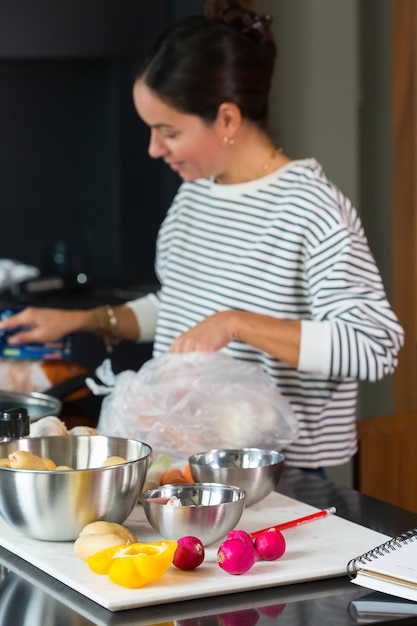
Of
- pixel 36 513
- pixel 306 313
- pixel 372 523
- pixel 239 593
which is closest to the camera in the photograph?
pixel 239 593

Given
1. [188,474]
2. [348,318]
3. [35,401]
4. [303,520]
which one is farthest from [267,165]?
[303,520]

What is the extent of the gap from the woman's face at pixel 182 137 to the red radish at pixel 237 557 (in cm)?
111

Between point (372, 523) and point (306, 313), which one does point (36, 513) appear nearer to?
point (372, 523)

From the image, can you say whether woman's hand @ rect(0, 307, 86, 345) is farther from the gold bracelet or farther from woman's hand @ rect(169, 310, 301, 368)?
woman's hand @ rect(169, 310, 301, 368)

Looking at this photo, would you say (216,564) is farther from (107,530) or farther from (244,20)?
(244,20)

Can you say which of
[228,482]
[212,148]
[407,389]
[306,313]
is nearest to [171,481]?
[228,482]

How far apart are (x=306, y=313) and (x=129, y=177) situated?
226 centimetres

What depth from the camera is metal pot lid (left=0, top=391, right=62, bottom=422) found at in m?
1.91

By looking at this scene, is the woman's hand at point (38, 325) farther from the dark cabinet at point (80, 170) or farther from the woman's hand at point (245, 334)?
the dark cabinet at point (80, 170)

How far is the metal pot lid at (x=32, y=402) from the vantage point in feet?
6.27

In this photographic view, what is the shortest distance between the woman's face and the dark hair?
2 centimetres

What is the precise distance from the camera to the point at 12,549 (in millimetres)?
1267

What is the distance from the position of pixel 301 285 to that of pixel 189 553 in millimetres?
936

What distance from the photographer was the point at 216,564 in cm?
119
